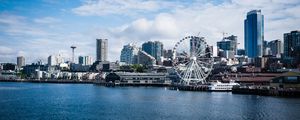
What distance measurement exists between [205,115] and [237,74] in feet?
288

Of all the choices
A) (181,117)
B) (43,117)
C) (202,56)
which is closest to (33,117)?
(43,117)

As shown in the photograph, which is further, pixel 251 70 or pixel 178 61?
pixel 251 70

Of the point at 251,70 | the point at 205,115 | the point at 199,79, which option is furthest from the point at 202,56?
the point at 205,115

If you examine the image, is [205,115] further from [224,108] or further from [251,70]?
[251,70]

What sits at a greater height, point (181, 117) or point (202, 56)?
point (202, 56)

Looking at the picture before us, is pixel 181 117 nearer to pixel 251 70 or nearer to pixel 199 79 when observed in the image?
pixel 199 79

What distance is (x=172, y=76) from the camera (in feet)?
583

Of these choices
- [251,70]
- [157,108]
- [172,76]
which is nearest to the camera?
[157,108]

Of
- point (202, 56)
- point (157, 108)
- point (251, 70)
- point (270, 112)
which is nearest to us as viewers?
point (270, 112)

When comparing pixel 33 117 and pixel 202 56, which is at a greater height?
pixel 202 56

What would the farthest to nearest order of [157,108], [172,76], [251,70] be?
[172,76] → [251,70] → [157,108]

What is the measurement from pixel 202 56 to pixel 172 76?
186 ft

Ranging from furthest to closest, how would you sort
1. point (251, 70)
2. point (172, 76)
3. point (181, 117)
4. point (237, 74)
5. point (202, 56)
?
1. point (172, 76)
2. point (251, 70)
3. point (237, 74)
4. point (202, 56)
5. point (181, 117)

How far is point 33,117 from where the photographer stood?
5206 cm
